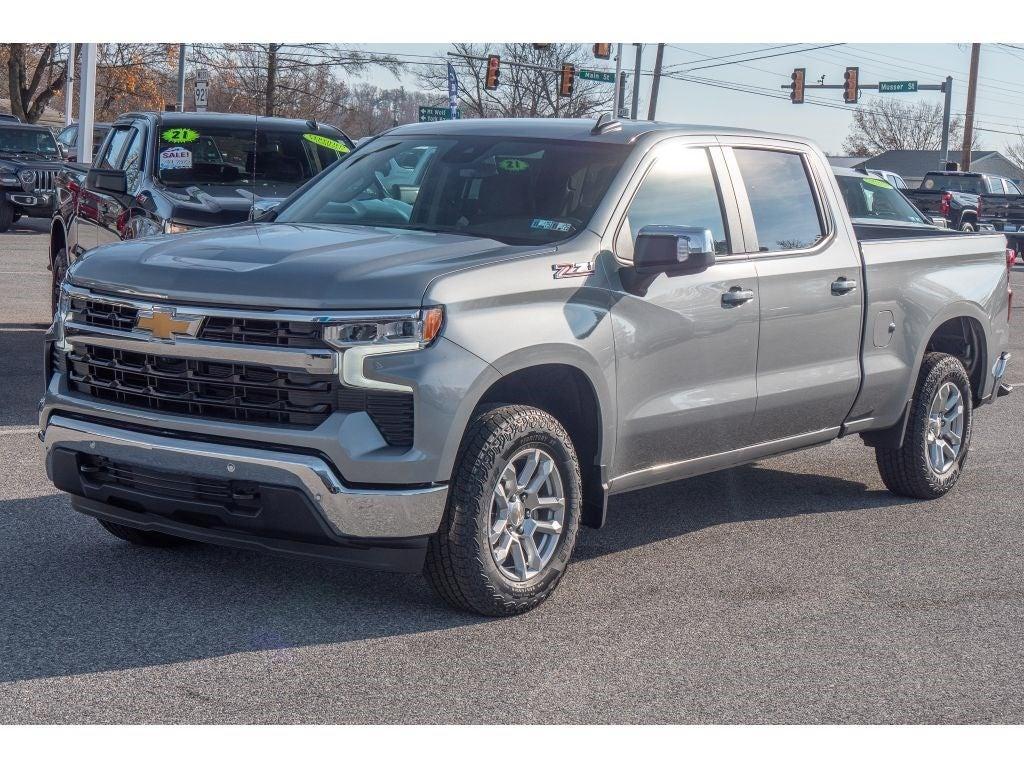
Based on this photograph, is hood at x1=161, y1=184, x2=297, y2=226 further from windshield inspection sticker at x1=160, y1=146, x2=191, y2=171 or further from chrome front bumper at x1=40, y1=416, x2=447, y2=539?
chrome front bumper at x1=40, y1=416, x2=447, y2=539

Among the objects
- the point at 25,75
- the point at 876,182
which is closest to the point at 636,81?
the point at 25,75

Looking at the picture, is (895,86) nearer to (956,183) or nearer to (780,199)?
(956,183)

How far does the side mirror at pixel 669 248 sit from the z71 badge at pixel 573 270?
23 centimetres

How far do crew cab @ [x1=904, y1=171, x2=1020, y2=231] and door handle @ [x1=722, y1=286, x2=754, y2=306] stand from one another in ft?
75.9

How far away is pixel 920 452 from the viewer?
7.61m

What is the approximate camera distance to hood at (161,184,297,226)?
9.99 m

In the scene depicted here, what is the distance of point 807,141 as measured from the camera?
7215 mm

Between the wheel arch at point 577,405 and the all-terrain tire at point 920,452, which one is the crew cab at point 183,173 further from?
the wheel arch at point 577,405

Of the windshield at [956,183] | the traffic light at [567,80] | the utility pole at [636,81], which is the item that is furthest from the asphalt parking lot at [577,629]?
the utility pole at [636,81]

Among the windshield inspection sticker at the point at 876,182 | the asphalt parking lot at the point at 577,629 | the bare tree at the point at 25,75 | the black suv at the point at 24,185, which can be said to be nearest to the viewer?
the asphalt parking lot at the point at 577,629

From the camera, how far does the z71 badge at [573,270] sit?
5379 mm

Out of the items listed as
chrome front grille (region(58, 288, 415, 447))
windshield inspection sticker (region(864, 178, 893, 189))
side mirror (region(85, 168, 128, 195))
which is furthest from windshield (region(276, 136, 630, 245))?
windshield inspection sticker (region(864, 178, 893, 189))

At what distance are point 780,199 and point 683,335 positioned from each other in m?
1.24

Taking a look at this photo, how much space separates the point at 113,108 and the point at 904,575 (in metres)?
65.8
